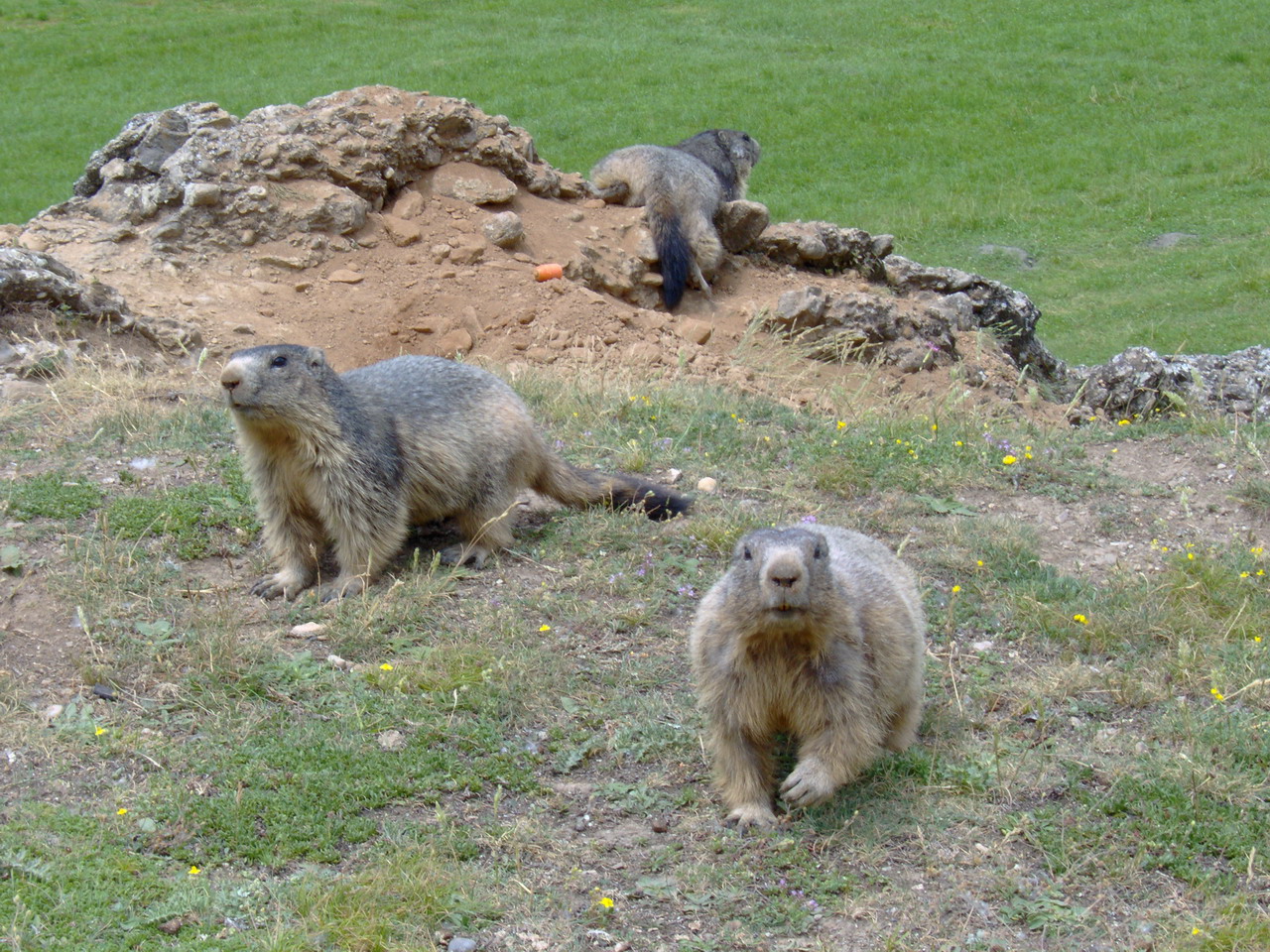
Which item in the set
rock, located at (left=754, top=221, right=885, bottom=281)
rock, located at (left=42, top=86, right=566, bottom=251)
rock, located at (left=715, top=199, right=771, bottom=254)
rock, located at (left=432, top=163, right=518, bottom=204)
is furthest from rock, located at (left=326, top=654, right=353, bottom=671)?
rock, located at (left=754, top=221, right=885, bottom=281)

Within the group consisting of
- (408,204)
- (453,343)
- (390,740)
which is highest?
(408,204)

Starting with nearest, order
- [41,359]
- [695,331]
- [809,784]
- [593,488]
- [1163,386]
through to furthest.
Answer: [809,784], [593,488], [41,359], [1163,386], [695,331]

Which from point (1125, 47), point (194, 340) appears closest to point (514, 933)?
point (194, 340)

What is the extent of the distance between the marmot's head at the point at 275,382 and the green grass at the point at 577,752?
0.88m

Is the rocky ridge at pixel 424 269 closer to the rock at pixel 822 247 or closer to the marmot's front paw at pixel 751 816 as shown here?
the rock at pixel 822 247

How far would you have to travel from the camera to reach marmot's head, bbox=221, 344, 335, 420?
6.07 meters

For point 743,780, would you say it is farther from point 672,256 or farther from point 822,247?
point 822,247

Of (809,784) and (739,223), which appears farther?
(739,223)

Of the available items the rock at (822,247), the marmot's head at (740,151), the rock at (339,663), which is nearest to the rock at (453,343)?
the rock at (822,247)

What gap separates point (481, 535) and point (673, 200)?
7.01m

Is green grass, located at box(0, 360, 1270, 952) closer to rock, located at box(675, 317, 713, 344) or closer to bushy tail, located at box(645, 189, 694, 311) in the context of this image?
rock, located at box(675, 317, 713, 344)

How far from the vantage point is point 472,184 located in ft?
39.5

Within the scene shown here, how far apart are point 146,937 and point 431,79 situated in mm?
27182

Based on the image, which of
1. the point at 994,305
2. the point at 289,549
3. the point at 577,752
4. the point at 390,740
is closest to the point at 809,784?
the point at 577,752
